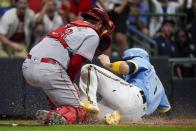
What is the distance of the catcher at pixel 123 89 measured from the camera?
10266mm

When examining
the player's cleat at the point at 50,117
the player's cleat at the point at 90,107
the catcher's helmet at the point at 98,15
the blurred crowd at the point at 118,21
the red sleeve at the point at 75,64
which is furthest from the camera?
the blurred crowd at the point at 118,21

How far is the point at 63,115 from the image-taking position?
9.73 meters

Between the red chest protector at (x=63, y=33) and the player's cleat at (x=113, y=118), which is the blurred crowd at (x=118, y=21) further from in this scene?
the player's cleat at (x=113, y=118)

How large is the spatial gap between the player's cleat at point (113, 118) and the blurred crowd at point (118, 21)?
201 inches

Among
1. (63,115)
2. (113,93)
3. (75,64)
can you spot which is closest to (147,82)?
(113,93)

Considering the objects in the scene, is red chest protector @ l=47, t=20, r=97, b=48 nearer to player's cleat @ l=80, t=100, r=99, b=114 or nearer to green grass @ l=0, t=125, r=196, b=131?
player's cleat @ l=80, t=100, r=99, b=114

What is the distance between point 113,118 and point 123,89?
0.52 meters

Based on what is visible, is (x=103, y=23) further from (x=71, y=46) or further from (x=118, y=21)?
(x=118, y=21)

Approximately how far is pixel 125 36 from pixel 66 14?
139cm

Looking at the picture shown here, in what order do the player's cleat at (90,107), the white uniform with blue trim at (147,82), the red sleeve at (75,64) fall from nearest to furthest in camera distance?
the red sleeve at (75,64)
the player's cleat at (90,107)
the white uniform with blue trim at (147,82)

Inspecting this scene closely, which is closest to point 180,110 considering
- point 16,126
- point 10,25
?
point 10,25

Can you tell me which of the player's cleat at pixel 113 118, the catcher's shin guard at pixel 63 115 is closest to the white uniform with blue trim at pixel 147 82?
the player's cleat at pixel 113 118

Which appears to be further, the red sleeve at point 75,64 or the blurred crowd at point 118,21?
the blurred crowd at point 118,21

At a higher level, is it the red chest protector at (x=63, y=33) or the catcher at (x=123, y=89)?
the red chest protector at (x=63, y=33)
